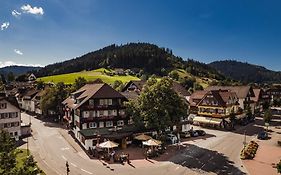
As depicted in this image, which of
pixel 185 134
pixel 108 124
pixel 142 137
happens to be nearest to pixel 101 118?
pixel 108 124

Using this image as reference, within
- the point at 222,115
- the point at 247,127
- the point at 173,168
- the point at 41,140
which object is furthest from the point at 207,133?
the point at 41,140

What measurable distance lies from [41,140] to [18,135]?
735 cm

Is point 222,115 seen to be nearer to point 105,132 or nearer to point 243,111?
point 243,111

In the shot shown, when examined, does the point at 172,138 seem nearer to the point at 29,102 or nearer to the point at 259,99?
the point at 259,99

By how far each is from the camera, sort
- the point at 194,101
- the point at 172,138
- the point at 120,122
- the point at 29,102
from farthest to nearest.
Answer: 1. the point at 29,102
2. the point at 194,101
3. the point at 120,122
4. the point at 172,138

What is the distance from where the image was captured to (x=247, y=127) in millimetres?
71000

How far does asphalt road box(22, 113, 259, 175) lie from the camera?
37.4 metres

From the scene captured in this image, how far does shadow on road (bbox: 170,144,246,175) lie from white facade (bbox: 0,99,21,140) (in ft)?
119

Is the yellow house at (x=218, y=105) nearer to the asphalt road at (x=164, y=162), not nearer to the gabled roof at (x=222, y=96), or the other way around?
the gabled roof at (x=222, y=96)

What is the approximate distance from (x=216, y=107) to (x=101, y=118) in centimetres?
3344

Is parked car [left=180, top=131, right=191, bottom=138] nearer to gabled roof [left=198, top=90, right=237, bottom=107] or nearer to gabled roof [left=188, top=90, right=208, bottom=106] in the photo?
gabled roof [left=198, top=90, right=237, bottom=107]

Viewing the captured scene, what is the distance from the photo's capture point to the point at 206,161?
4150 cm

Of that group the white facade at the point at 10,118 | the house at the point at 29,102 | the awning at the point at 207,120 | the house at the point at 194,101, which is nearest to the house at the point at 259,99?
the house at the point at 194,101

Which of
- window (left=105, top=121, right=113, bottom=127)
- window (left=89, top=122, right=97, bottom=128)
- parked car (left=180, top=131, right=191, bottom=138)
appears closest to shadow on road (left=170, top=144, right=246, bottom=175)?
parked car (left=180, top=131, right=191, bottom=138)
